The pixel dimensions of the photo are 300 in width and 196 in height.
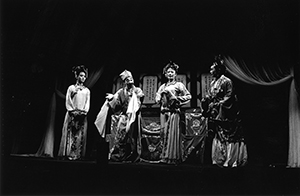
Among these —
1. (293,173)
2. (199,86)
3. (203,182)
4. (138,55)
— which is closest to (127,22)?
(138,55)

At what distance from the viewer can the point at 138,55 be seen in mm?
6855

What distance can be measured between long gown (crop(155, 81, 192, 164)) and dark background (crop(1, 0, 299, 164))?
1.28 metres

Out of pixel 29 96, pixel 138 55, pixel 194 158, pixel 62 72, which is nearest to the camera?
pixel 29 96

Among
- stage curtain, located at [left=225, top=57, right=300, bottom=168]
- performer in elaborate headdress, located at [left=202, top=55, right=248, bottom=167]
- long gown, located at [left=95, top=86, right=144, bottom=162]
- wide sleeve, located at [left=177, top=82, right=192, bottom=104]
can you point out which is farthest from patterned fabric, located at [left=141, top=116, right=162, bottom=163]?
stage curtain, located at [left=225, top=57, right=300, bottom=168]

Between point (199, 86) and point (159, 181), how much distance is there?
10.8ft

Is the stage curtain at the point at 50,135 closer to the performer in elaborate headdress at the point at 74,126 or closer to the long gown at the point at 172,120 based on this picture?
the performer in elaborate headdress at the point at 74,126

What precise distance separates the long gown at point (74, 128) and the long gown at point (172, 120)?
152 cm

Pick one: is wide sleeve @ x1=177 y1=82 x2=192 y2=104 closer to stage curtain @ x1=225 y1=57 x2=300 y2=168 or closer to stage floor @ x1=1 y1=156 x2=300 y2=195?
stage floor @ x1=1 y1=156 x2=300 y2=195

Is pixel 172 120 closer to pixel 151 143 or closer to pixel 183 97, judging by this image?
pixel 183 97

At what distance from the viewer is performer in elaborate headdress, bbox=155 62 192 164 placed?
14.2 feet

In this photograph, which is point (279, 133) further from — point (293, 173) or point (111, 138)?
point (111, 138)

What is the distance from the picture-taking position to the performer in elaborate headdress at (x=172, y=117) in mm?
4332

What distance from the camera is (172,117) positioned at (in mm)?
4449

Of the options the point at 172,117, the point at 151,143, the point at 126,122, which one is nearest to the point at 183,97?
the point at 172,117
